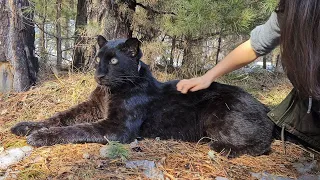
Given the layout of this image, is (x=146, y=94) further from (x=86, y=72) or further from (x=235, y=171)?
(x=86, y=72)

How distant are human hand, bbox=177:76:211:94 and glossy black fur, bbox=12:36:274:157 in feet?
0.58

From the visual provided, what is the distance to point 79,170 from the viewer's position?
196cm

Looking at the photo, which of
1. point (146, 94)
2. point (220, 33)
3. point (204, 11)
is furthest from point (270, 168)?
point (220, 33)

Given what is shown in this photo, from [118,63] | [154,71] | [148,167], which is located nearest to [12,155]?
[148,167]

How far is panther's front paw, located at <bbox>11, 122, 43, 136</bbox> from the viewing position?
8.46 ft

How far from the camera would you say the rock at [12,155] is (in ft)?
6.82

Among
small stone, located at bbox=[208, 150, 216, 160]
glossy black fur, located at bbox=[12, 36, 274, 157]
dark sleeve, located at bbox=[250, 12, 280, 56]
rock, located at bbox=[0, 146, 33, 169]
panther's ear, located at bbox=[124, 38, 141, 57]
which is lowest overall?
rock, located at bbox=[0, 146, 33, 169]

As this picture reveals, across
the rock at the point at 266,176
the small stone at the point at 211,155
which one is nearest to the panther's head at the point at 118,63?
the small stone at the point at 211,155

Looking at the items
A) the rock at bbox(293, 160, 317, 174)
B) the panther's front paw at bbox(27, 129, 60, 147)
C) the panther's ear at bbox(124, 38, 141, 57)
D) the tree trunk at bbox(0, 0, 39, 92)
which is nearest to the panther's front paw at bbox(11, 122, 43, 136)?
the panther's front paw at bbox(27, 129, 60, 147)

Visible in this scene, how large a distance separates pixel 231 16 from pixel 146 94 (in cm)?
189

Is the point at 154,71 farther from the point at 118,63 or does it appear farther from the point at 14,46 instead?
the point at 118,63

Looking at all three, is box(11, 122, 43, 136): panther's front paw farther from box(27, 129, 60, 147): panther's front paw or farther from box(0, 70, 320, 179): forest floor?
box(27, 129, 60, 147): panther's front paw

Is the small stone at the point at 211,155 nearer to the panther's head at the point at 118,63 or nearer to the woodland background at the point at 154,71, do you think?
the woodland background at the point at 154,71

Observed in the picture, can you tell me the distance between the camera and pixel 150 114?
2.79 metres
